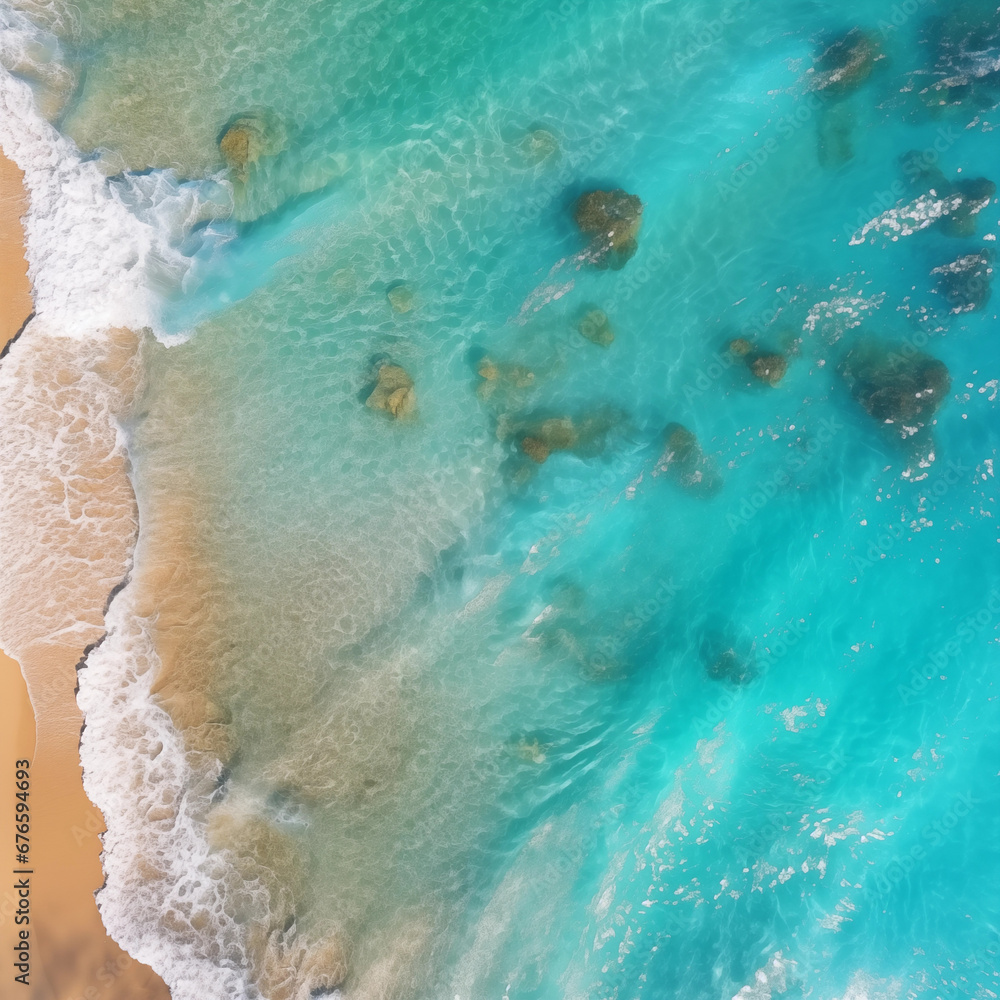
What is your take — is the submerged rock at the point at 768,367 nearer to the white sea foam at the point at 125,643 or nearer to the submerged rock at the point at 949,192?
the submerged rock at the point at 949,192

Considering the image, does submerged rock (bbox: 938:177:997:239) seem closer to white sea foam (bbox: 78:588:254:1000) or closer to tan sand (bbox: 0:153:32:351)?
white sea foam (bbox: 78:588:254:1000)

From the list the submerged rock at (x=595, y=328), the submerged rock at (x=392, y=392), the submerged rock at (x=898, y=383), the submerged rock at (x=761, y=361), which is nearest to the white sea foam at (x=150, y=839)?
the submerged rock at (x=392, y=392)

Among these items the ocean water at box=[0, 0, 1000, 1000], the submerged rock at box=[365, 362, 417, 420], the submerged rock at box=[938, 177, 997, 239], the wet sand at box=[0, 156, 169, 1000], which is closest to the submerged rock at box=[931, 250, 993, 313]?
the ocean water at box=[0, 0, 1000, 1000]

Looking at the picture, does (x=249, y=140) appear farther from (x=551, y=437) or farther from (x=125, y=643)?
(x=125, y=643)

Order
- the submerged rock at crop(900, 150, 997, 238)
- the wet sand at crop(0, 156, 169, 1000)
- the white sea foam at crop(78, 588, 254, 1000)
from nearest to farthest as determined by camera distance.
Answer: the white sea foam at crop(78, 588, 254, 1000) → the wet sand at crop(0, 156, 169, 1000) → the submerged rock at crop(900, 150, 997, 238)

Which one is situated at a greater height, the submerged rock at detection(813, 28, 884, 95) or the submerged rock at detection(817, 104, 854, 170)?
the submerged rock at detection(813, 28, 884, 95)

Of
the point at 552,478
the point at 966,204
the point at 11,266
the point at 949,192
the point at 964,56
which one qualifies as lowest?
the point at 552,478

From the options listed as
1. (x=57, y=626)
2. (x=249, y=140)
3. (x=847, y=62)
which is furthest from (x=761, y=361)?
(x=57, y=626)
